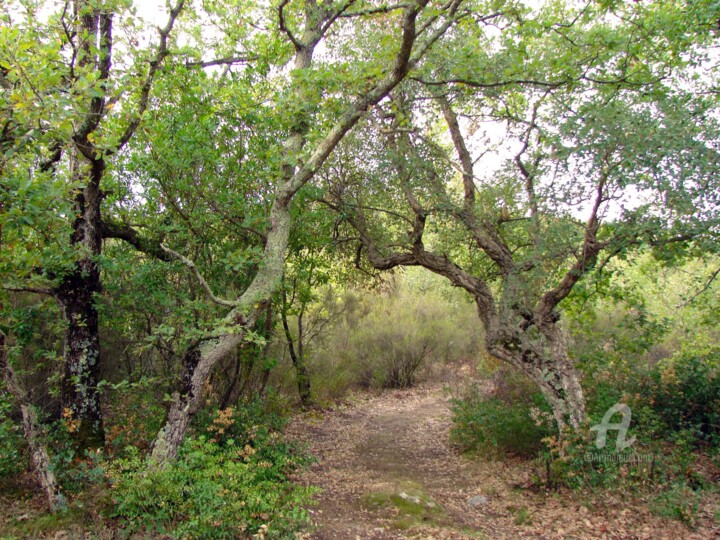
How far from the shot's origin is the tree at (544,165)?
546 centimetres

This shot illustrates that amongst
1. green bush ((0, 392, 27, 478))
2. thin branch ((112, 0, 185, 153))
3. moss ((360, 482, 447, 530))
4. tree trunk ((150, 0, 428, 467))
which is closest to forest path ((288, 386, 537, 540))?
moss ((360, 482, 447, 530))

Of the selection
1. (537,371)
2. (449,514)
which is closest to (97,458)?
(449,514)

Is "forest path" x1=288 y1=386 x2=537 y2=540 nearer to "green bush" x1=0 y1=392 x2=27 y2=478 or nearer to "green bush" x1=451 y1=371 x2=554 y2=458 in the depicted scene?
"green bush" x1=451 y1=371 x2=554 y2=458

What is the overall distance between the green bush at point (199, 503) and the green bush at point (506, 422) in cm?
341

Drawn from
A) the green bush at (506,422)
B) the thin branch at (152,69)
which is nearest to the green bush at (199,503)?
the green bush at (506,422)

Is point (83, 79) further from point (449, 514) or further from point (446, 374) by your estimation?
point (446, 374)

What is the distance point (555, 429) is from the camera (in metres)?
6.66

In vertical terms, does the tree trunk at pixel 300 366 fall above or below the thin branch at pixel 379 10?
below

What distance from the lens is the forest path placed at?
204 inches

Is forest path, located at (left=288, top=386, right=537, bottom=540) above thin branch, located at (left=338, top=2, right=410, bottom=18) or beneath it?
beneath

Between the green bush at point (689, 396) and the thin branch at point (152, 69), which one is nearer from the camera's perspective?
the thin branch at point (152, 69)

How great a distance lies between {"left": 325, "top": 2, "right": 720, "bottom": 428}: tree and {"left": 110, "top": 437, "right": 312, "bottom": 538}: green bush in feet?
12.9

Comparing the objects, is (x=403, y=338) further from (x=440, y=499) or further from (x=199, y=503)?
(x=199, y=503)

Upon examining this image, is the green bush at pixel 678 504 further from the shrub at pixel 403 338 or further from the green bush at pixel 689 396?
the shrub at pixel 403 338
